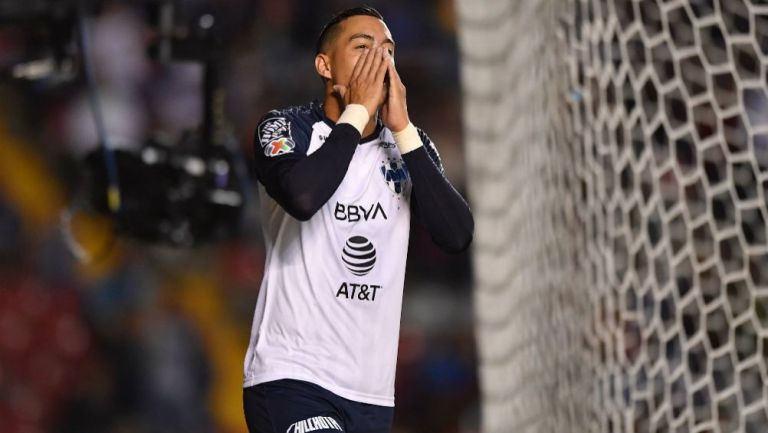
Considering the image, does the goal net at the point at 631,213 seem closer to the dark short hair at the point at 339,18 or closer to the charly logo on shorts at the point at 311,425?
the dark short hair at the point at 339,18

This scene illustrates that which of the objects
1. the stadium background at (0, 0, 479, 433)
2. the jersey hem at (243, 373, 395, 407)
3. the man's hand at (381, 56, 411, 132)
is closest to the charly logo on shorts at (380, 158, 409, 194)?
the man's hand at (381, 56, 411, 132)

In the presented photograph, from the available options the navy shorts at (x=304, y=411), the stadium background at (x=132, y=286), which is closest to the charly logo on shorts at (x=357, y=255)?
the navy shorts at (x=304, y=411)

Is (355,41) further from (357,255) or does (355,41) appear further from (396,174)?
(357,255)

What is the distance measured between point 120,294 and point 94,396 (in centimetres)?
54

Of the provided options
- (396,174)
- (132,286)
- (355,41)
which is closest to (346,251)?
(396,174)

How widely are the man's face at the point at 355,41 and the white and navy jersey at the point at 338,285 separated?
0.13 m

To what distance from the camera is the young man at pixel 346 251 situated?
211 cm

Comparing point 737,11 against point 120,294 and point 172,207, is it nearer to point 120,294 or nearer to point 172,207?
point 172,207

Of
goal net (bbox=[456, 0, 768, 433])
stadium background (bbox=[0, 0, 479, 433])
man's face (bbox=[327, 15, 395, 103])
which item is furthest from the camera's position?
stadium background (bbox=[0, 0, 479, 433])

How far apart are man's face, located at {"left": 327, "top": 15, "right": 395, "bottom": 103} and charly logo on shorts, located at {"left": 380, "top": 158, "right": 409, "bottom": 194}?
0.17 metres

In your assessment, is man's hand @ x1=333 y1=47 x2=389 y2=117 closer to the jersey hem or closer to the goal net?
the jersey hem

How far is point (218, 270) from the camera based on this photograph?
6.30m

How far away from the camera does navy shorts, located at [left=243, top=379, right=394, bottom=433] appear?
2086 millimetres

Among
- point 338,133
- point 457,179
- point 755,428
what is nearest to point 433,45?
point 457,179
